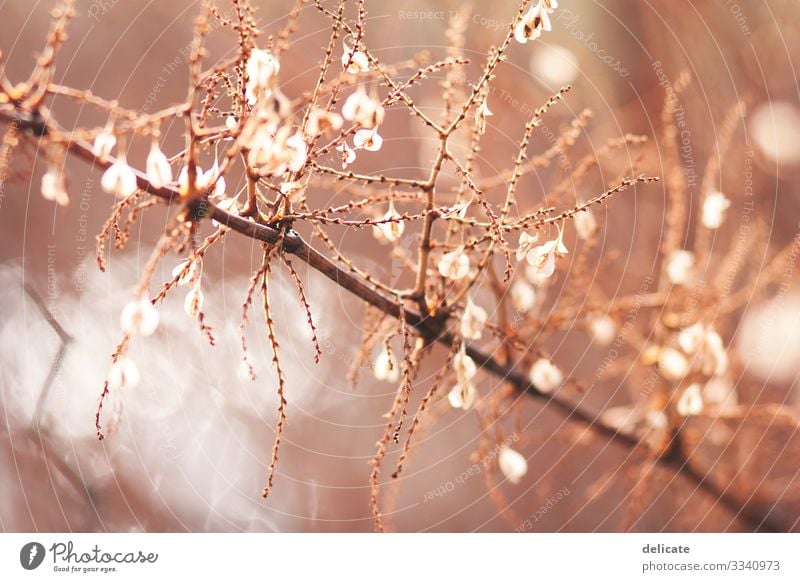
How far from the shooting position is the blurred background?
0.56 meters

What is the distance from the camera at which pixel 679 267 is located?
1.78 ft

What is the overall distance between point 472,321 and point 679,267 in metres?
0.26

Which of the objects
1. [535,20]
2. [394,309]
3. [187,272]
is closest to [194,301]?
[187,272]

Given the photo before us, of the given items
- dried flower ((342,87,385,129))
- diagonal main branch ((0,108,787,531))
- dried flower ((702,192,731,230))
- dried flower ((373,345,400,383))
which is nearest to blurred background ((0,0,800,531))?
diagonal main branch ((0,108,787,531))

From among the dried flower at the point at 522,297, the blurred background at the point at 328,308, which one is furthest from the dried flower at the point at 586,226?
the blurred background at the point at 328,308

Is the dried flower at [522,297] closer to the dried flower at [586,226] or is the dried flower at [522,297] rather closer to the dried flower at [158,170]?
the dried flower at [586,226]

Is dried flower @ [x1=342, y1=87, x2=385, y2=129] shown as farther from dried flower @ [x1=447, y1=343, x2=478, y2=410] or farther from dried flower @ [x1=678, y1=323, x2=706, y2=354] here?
dried flower @ [x1=678, y1=323, x2=706, y2=354]

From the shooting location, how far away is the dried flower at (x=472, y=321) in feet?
1.28
